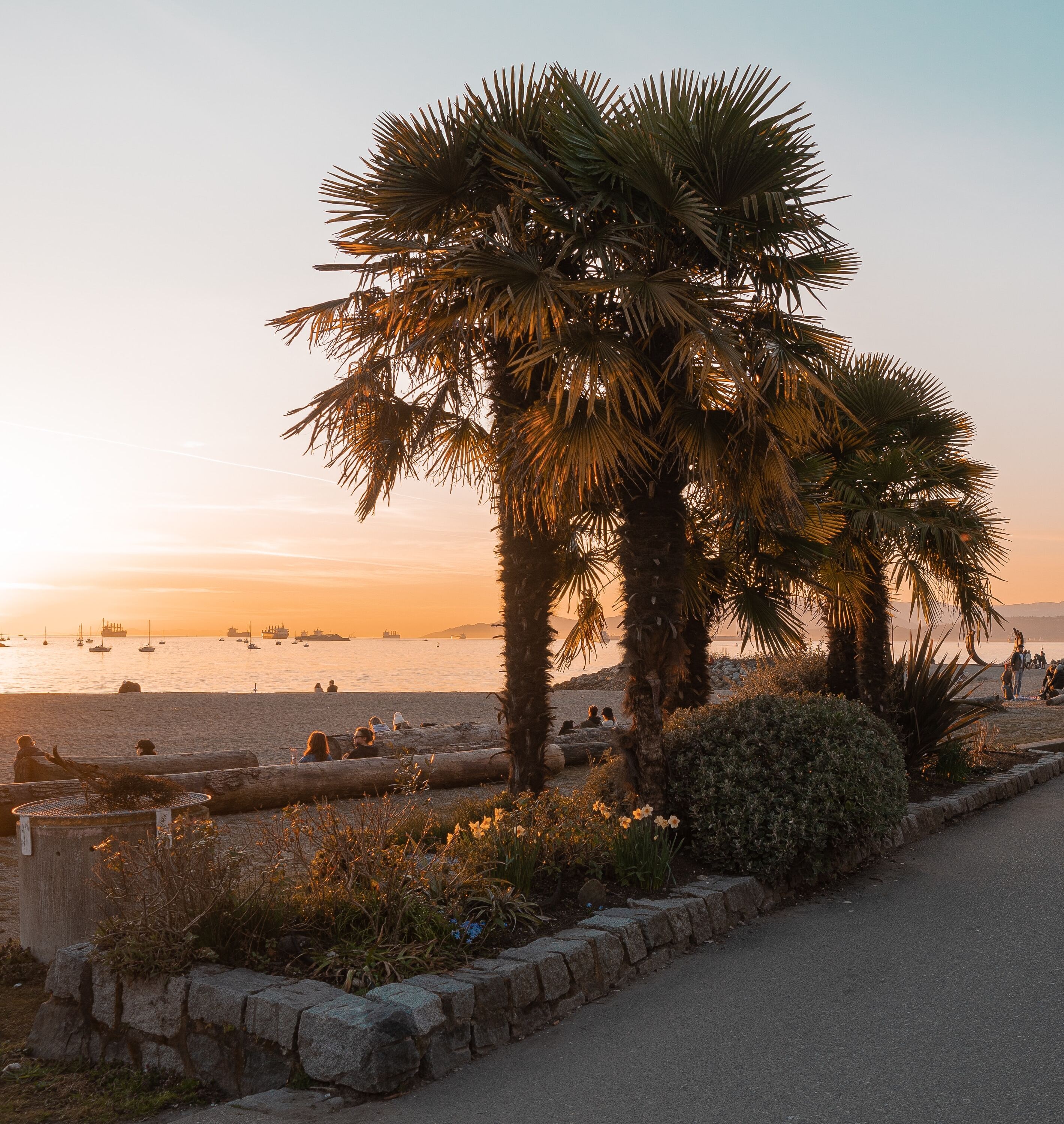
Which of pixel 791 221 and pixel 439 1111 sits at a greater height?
pixel 791 221

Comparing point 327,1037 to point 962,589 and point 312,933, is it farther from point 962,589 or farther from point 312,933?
point 962,589

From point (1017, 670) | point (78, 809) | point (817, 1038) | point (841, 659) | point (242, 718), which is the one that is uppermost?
point (841, 659)

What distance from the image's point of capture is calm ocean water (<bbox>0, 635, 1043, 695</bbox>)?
202 ft

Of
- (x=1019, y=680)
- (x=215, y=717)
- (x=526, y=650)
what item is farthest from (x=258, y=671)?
(x=526, y=650)

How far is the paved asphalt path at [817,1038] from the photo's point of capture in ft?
12.2

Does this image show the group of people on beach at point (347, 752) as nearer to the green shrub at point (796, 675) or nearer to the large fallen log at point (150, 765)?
the large fallen log at point (150, 765)

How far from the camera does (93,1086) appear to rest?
443cm

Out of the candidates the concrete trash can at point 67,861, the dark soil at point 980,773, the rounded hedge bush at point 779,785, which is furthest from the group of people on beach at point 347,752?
the dark soil at point 980,773

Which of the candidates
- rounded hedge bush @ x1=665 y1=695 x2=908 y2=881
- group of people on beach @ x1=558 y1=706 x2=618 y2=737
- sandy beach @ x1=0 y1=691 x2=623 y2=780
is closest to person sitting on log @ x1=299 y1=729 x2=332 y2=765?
sandy beach @ x1=0 y1=691 x2=623 y2=780

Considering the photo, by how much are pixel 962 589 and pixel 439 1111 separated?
9.18 m

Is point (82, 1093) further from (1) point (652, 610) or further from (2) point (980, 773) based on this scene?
(2) point (980, 773)

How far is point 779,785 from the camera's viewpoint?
23.0 ft

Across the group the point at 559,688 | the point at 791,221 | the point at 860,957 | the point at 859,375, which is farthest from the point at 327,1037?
the point at 559,688

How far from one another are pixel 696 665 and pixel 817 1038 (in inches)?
259
